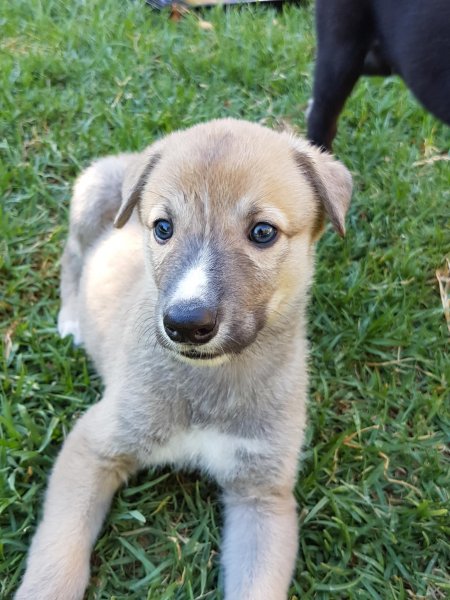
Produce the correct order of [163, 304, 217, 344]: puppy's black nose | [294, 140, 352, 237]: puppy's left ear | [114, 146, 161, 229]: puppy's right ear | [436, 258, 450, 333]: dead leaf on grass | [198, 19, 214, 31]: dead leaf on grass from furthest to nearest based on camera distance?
[198, 19, 214, 31]: dead leaf on grass < [436, 258, 450, 333]: dead leaf on grass < [114, 146, 161, 229]: puppy's right ear < [294, 140, 352, 237]: puppy's left ear < [163, 304, 217, 344]: puppy's black nose

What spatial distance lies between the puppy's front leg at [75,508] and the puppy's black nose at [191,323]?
2.58ft

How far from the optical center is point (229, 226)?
88.5 inches

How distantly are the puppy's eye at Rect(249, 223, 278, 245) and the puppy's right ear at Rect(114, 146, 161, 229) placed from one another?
0.54m

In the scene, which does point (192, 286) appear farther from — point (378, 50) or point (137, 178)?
point (378, 50)

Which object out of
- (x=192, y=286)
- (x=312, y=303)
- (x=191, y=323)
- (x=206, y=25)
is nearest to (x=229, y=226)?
(x=192, y=286)

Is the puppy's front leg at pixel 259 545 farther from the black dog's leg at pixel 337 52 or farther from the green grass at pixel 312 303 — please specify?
the black dog's leg at pixel 337 52

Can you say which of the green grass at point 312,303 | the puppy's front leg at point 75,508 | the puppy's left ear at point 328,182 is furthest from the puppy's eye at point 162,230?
the green grass at point 312,303

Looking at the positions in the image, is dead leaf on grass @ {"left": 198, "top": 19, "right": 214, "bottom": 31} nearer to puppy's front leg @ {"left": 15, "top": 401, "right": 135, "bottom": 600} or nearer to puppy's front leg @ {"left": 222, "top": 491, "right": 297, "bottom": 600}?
puppy's front leg @ {"left": 15, "top": 401, "right": 135, "bottom": 600}

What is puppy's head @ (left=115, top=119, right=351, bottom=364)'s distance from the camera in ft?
6.99

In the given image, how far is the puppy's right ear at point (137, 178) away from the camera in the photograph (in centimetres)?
261

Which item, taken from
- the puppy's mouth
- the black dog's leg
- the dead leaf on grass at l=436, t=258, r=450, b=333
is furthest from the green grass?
the puppy's mouth

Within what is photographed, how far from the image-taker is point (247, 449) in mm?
2664

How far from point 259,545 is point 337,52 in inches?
103

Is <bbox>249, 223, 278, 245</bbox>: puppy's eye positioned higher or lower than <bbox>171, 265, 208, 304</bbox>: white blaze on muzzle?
higher
